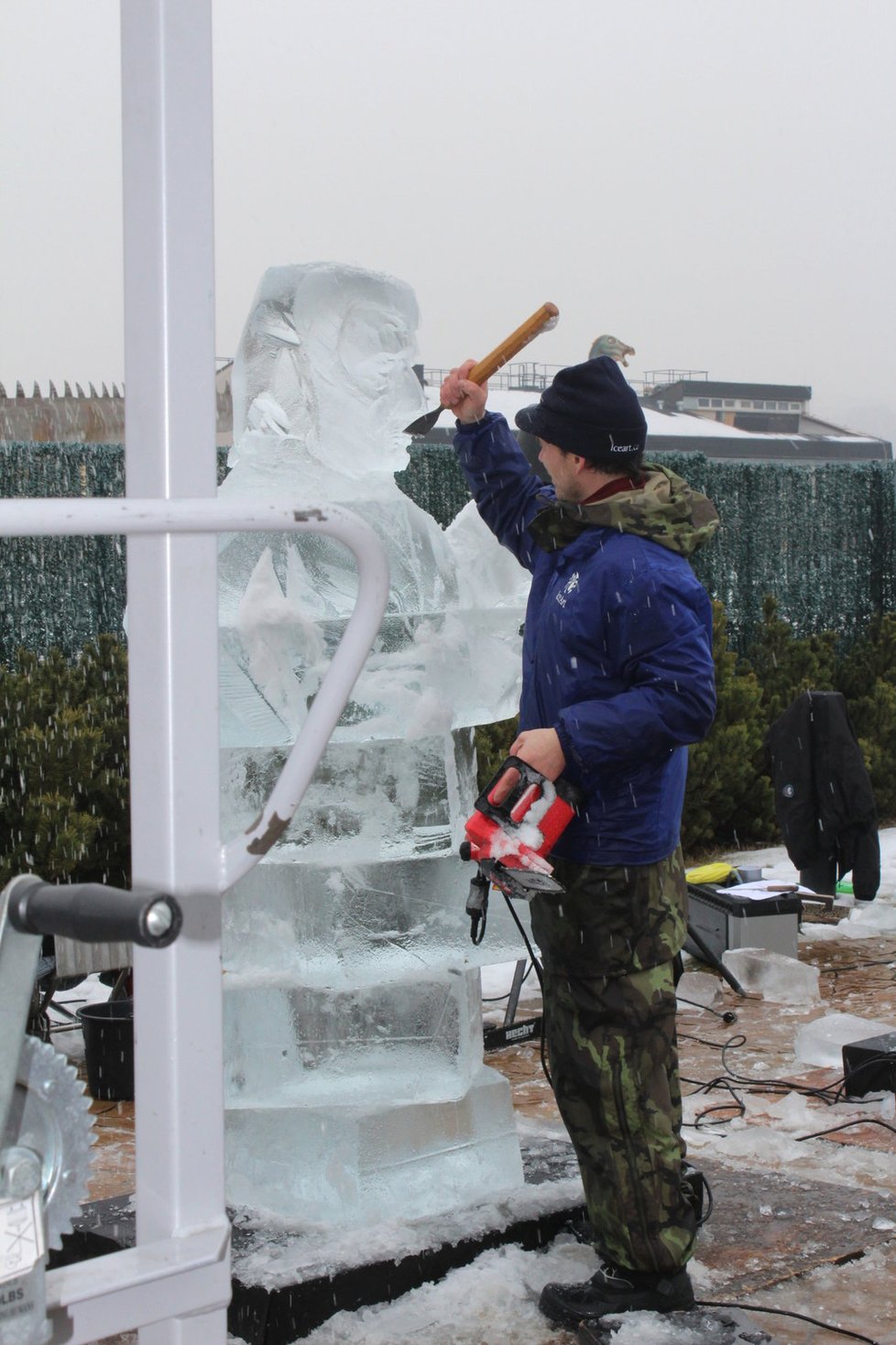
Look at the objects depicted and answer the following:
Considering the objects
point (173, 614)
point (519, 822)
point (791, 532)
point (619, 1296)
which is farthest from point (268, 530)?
→ point (791, 532)

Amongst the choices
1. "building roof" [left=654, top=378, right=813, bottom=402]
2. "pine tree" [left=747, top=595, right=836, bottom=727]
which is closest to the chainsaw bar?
"pine tree" [left=747, top=595, right=836, bottom=727]

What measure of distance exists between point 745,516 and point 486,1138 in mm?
7443

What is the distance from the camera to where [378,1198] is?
9.93ft

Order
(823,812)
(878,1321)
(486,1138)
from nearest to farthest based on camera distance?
(878,1321), (486,1138), (823,812)

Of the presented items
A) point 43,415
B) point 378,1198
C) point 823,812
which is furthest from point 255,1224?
point 823,812

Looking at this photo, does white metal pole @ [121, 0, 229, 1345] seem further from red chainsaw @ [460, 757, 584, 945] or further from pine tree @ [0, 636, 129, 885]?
pine tree @ [0, 636, 129, 885]

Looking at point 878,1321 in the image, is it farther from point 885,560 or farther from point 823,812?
point 885,560

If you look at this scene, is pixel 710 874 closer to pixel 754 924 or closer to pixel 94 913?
pixel 754 924

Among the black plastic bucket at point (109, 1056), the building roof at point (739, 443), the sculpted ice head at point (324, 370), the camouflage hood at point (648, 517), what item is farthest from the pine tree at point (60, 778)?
the building roof at point (739, 443)

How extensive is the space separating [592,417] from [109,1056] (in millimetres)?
2693

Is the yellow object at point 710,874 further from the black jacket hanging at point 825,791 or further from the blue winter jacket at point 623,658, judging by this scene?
the blue winter jacket at point 623,658

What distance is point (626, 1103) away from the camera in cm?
262

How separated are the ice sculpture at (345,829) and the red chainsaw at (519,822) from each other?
0.62m

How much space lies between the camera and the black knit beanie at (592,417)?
2.72 m
